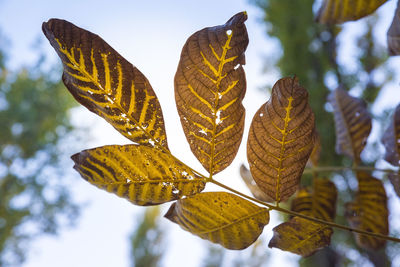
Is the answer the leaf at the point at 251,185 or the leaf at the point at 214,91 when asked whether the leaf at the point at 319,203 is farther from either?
the leaf at the point at 214,91

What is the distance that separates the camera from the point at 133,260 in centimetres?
866

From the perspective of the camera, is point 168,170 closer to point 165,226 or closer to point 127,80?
point 127,80

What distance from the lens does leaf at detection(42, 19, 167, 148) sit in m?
0.16

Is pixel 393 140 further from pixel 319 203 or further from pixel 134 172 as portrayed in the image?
pixel 134 172

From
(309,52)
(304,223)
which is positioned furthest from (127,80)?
(309,52)

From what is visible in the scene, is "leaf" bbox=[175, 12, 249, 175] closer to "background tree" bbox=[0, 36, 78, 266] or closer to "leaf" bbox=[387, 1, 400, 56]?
"leaf" bbox=[387, 1, 400, 56]

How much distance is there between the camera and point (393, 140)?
0.28m

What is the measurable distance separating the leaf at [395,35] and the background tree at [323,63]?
12.3 ft

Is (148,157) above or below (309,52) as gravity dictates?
below

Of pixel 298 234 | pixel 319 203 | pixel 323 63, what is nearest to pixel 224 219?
pixel 298 234

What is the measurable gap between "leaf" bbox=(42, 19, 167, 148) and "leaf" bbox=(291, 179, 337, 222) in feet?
0.68

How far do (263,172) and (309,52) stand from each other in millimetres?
4563

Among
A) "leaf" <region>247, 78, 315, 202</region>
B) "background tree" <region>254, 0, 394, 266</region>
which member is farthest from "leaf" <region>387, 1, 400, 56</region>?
"background tree" <region>254, 0, 394, 266</region>

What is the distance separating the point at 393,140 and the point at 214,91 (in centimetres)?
20
